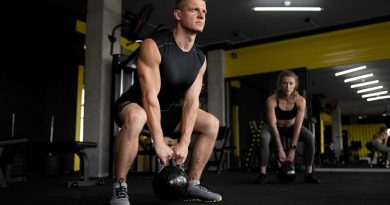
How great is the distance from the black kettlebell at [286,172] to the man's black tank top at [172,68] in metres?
1.44

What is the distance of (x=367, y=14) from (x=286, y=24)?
1.17m

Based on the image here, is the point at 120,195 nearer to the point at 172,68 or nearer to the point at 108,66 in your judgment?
the point at 172,68

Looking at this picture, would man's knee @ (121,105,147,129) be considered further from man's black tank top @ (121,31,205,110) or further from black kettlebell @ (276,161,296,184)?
black kettlebell @ (276,161,296,184)

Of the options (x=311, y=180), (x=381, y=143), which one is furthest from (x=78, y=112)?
(x=381, y=143)

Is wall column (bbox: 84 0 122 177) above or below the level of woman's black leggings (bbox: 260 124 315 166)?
above

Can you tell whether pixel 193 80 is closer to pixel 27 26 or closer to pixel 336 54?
pixel 27 26

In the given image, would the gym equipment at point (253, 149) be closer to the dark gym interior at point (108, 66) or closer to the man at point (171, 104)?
the dark gym interior at point (108, 66)

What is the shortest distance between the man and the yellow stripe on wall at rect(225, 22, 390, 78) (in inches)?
183

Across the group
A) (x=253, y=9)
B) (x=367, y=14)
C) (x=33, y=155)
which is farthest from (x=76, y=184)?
(x=367, y=14)

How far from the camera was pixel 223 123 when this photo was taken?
6.66 m

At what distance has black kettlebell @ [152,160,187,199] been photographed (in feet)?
4.75

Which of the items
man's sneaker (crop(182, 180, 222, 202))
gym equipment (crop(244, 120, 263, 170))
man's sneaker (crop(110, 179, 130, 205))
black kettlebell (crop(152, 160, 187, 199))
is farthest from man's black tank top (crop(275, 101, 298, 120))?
gym equipment (crop(244, 120, 263, 170))

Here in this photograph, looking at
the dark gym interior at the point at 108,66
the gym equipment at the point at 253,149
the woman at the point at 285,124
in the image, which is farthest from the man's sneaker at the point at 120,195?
the gym equipment at the point at 253,149

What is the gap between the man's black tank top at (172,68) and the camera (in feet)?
5.24
